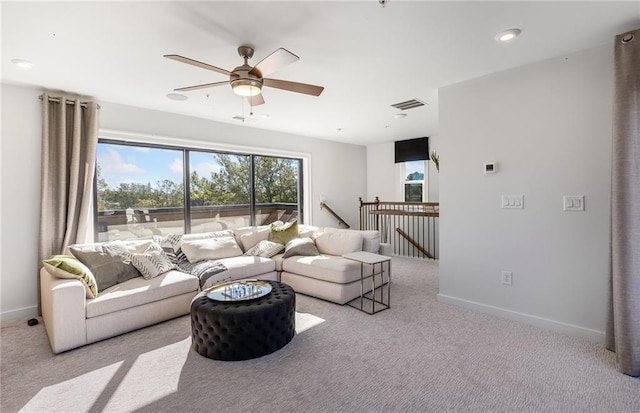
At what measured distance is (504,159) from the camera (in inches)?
127

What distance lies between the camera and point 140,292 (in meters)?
3.12

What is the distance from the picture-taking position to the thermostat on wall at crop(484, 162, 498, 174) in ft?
10.8

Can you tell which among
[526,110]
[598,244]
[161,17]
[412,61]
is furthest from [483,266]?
[161,17]

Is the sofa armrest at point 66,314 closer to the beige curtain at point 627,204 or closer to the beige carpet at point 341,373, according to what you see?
the beige carpet at point 341,373

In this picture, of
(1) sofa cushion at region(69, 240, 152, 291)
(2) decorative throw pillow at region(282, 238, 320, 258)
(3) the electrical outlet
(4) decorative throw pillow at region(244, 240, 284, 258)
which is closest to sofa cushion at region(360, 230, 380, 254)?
(2) decorative throw pillow at region(282, 238, 320, 258)

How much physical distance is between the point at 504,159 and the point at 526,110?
0.50m

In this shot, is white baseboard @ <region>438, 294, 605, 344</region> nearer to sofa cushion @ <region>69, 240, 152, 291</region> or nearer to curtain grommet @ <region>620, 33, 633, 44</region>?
curtain grommet @ <region>620, 33, 633, 44</region>

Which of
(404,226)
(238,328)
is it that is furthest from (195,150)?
(404,226)

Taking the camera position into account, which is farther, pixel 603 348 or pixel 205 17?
pixel 603 348

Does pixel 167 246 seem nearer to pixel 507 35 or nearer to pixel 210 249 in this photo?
pixel 210 249

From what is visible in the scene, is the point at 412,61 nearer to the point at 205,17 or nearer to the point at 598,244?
the point at 205,17

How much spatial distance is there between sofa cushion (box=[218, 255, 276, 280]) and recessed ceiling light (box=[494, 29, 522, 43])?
11.4 ft

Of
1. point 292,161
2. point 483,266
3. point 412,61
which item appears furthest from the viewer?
point 292,161

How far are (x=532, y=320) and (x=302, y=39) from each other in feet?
11.0
